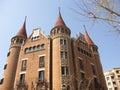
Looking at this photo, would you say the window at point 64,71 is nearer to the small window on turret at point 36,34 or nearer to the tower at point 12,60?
the small window on turret at point 36,34

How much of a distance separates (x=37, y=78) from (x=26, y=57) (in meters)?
5.45

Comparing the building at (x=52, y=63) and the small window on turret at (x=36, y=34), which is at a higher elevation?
the small window on turret at (x=36, y=34)

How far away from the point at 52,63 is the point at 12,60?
867 centimetres

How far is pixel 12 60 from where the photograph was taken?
31.5 m

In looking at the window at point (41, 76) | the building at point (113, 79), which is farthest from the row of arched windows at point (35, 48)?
the building at point (113, 79)

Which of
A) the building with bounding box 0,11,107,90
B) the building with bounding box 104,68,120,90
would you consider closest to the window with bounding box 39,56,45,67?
the building with bounding box 0,11,107,90

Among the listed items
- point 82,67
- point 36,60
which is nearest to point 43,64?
point 36,60

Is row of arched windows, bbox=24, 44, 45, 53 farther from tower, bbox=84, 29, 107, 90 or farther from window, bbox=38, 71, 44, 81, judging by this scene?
tower, bbox=84, 29, 107, 90

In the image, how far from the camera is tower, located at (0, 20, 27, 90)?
2914 cm

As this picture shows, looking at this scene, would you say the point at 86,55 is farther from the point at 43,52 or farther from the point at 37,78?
the point at 37,78

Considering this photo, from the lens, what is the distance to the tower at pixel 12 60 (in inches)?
1147

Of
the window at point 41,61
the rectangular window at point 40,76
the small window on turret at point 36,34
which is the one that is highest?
the small window on turret at point 36,34

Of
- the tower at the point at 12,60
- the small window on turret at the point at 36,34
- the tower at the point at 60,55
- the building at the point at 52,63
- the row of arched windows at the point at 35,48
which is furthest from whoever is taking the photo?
the small window on turret at the point at 36,34

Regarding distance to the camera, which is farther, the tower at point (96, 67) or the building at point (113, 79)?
the building at point (113, 79)
